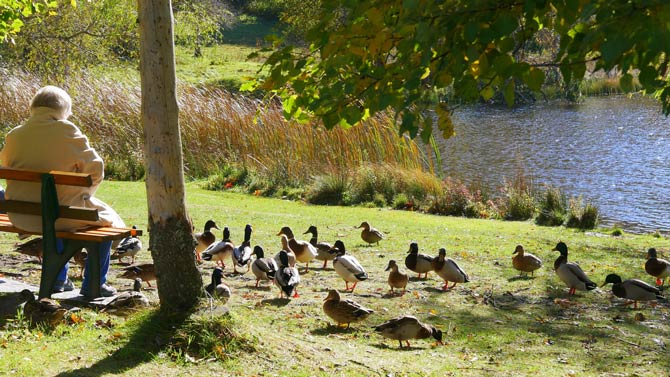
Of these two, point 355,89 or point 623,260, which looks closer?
point 355,89

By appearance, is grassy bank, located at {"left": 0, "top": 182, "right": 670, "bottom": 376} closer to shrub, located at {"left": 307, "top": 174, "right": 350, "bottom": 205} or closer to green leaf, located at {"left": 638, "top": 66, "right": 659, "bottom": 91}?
green leaf, located at {"left": 638, "top": 66, "right": 659, "bottom": 91}

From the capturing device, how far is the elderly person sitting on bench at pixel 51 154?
7770 mm

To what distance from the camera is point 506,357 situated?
796 cm

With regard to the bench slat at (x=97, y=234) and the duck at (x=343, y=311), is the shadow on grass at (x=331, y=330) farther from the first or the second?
the bench slat at (x=97, y=234)

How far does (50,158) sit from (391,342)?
3730mm

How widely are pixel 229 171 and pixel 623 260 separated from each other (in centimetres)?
1178

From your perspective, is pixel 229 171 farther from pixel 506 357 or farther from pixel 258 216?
pixel 506 357

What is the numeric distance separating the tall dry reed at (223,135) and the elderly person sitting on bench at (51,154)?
1331 centimetres

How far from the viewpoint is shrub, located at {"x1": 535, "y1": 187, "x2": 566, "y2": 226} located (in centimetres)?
1806

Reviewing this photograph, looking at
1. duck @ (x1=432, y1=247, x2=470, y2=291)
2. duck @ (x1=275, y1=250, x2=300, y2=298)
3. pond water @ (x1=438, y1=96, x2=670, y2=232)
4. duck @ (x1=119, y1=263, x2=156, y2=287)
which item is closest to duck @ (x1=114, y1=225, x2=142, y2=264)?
duck @ (x1=119, y1=263, x2=156, y2=287)

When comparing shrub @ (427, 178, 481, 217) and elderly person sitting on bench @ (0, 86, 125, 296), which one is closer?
elderly person sitting on bench @ (0, 86, 125, 296)

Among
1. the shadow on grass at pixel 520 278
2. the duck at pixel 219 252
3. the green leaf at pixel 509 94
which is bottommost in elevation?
the shadow on grass at pixel 520 278

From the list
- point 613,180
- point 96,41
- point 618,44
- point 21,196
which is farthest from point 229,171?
point 618,44

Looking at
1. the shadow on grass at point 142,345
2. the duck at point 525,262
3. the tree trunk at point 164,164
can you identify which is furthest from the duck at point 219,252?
the tree trunk at point 164,164
